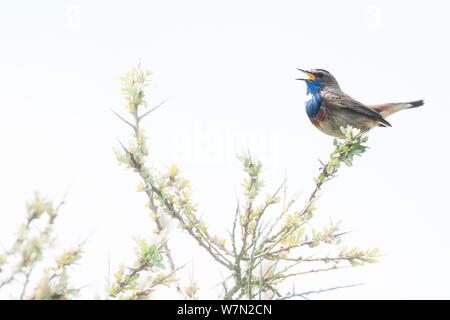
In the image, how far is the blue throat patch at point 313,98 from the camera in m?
7.31

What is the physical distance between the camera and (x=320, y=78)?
8078mm

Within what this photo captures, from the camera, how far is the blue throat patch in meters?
7.31

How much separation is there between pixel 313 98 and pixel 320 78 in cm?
65

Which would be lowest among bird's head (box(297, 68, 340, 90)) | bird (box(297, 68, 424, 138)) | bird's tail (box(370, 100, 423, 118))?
bird (box(297, 68, 424, 138))

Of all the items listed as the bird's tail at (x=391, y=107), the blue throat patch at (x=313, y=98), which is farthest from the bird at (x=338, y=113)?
the bird's tail at (x=391, y=107)

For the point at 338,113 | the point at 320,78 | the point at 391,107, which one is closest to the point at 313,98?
the point at 338,113

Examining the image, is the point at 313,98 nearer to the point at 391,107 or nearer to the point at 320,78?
the point at 320,78

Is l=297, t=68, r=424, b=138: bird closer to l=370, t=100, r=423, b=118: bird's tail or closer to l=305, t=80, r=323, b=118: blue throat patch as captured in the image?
l=305, t=80, r=323, b=118: blue throat patch

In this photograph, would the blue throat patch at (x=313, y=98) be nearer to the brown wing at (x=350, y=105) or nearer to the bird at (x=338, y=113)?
the bird at (x=338, y=113)

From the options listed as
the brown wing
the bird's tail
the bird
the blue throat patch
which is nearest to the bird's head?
the blue throat patch
